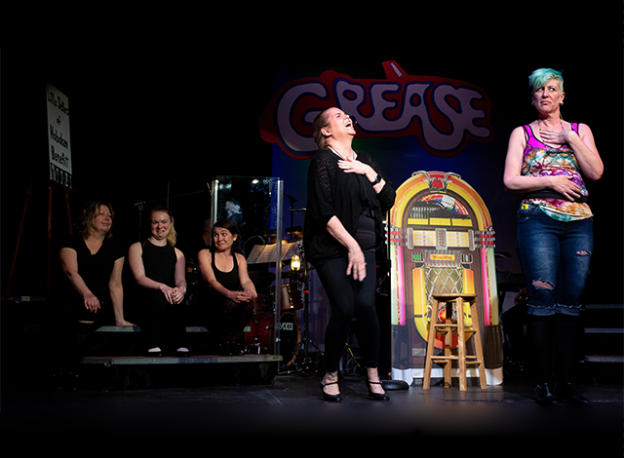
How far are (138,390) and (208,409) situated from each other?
49.6 inches

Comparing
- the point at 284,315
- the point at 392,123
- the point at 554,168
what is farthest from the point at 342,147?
the point at 284,315

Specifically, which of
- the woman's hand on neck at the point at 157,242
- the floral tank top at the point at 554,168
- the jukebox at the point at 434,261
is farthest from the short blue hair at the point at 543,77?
the woman's hand on neck at the point at 157,242

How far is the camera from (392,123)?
236 inches

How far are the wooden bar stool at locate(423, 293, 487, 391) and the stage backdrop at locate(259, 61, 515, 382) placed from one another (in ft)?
7.45

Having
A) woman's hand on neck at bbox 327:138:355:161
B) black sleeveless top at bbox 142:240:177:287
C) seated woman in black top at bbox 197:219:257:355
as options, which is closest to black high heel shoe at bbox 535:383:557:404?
woman's hand on neck at bbox 327:138:355:161

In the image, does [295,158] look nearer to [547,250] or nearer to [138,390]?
[138,390]

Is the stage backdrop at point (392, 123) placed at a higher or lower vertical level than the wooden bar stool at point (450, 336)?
higher

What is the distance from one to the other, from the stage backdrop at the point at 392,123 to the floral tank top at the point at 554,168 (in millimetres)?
2942

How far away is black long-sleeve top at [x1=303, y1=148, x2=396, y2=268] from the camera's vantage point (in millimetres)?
2664

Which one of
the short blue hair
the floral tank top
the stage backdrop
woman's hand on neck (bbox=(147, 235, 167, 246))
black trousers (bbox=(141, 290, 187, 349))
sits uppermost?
the stage backdrop

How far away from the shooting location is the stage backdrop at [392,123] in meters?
6.01

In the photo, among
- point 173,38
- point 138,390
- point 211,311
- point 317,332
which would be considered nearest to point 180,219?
point 317,332

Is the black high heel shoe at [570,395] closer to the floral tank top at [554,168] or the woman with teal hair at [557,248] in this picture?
the woman with teal hair at [557,248]

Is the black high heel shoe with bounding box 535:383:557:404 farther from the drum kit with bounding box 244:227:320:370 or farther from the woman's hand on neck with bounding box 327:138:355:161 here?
the drum kit with bounding box 244:227:320:370
